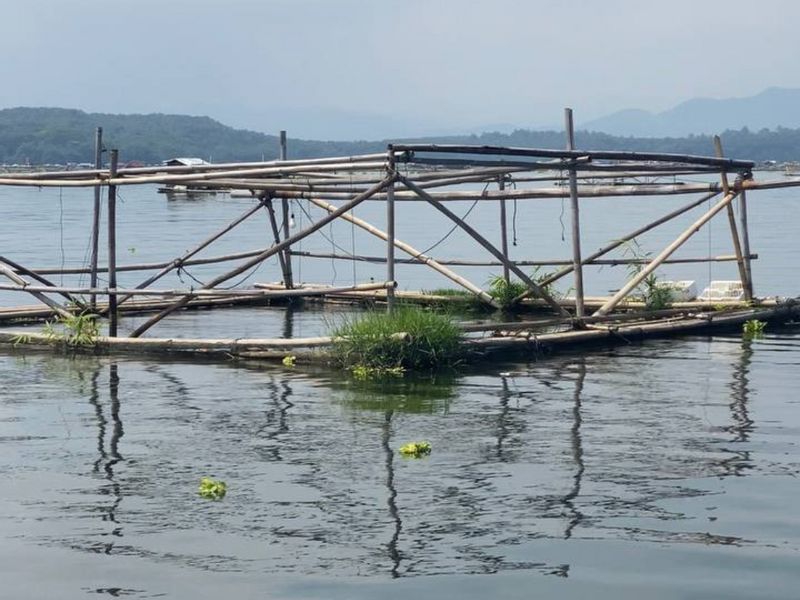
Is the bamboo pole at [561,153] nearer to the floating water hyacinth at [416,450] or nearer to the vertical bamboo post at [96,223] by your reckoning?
the floating water hyacinth at [416,450]

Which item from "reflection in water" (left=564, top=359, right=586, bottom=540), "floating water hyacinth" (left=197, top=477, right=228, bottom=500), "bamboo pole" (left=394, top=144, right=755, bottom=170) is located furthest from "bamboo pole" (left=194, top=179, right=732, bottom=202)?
"floating water hyacinth" (left=197, top=477, right=228, bottom=500)

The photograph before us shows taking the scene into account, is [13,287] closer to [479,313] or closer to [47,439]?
[47,439]

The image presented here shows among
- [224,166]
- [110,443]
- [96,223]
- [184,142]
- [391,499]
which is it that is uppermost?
[184,142]

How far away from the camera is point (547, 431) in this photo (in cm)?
1059

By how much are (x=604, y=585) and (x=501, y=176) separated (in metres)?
10.0

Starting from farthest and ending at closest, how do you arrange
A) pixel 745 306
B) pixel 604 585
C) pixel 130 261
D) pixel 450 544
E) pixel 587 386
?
pixel 130 261 → pixel 745 306 → pixel 587 386 → pixel 450 544 → pixel 604 585

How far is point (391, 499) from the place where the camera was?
8609mm

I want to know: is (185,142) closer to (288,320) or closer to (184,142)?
(184,142)

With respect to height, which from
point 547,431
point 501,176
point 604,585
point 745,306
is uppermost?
point 501,176

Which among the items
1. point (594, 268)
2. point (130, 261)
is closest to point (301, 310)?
point (594, 268)

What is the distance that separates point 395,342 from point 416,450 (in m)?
3.19

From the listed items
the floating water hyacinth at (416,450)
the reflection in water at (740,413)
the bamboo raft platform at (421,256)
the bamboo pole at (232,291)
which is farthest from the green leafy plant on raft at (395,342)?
the floating water hyacinth at (416,450)

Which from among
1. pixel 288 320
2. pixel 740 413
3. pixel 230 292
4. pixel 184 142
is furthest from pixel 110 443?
pixel 184 142

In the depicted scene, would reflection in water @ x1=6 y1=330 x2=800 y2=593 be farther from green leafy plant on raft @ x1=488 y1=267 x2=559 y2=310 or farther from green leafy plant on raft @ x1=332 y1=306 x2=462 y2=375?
green leafy plant on raft @ x1=488 y1=267 x2=559 y2=310
